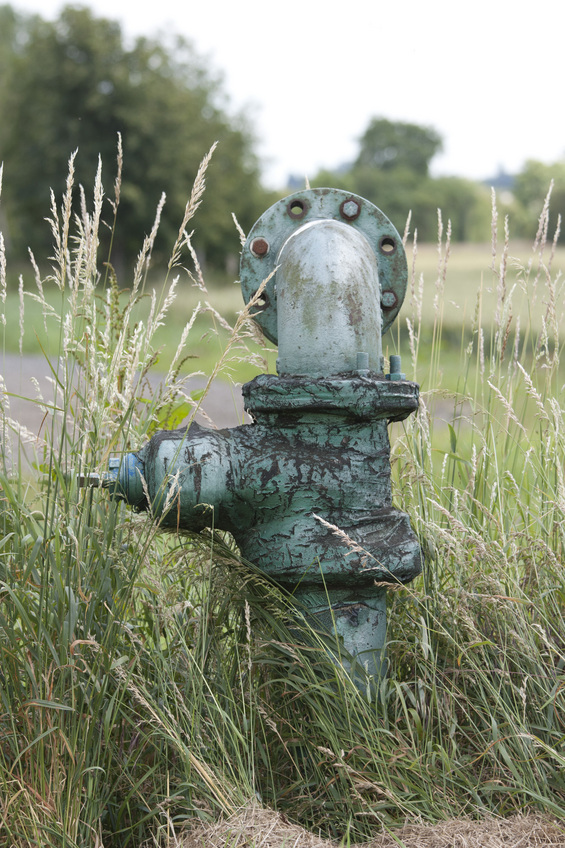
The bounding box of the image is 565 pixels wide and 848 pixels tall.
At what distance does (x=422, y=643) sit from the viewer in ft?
5.81

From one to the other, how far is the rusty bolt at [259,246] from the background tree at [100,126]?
2297 centimetres

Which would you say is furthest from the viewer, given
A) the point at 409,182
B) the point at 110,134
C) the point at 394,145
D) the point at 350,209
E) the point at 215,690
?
the point at 394,145

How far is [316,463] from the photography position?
68.9 inches

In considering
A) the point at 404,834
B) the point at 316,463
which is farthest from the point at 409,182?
the point at 404,834

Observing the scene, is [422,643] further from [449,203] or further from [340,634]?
[449,203]

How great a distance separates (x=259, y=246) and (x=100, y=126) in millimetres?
26421

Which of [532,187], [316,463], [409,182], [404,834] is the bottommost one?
[404,834]

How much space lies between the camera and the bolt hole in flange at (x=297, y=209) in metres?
2.11

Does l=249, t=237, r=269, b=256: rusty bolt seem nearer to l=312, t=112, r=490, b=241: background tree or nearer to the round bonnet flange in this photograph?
the round bonnet flange

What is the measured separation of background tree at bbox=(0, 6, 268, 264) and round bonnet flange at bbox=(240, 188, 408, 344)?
75.4ft

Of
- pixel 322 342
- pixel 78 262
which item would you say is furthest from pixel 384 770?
pixel 78 262

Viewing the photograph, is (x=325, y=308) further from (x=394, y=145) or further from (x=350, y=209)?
(x=394, y=145)

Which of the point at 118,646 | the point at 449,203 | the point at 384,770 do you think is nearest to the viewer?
the point at 384,770

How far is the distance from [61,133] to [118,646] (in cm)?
2670
